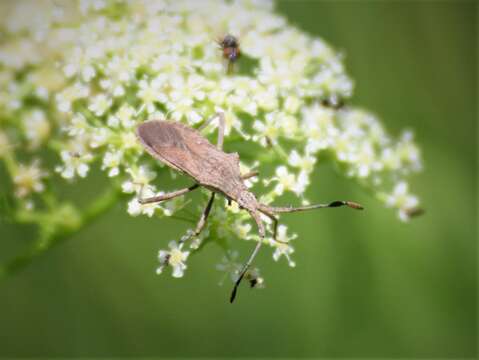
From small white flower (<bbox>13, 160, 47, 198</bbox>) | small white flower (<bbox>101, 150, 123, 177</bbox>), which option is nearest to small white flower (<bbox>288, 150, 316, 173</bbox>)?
small white flower (<bbox>101, 150, 123, 177</bbox>)

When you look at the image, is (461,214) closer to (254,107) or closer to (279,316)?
(279,316)

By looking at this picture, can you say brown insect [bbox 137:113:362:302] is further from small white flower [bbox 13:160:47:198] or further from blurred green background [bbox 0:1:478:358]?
blurred green background [bbox 0:1:478:358]

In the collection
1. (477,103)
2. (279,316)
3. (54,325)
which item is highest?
(477,103)

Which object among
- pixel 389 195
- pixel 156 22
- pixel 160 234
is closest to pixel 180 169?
pixel 156 22

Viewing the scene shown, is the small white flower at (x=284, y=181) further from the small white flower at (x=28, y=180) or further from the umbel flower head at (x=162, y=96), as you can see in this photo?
the small white flower at (x=28, y=180)

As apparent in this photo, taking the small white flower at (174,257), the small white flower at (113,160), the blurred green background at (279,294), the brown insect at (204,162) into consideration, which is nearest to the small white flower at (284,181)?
the brown insect at (204,162)

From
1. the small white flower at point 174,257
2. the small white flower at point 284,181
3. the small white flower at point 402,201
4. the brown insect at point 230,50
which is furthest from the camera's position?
the small white flower at point 402,201
